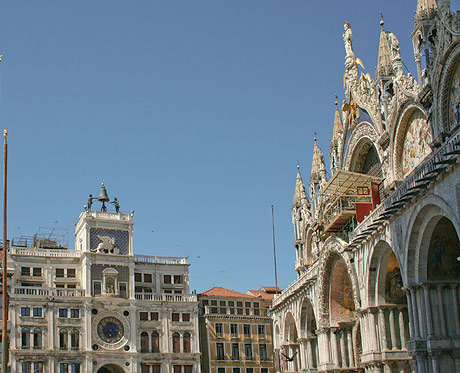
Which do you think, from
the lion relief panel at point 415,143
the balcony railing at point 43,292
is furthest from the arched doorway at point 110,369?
the lion relief panel at point 415,143

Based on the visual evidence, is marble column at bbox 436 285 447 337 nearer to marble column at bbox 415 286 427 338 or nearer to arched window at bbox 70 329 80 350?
marble column at bbox 415 286 427 338

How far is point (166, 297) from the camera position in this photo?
3177 inches

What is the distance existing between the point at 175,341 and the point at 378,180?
126 ft

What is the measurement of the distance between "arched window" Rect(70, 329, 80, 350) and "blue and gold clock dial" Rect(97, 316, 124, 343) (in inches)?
87.2

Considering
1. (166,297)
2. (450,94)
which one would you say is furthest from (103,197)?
(450,94)

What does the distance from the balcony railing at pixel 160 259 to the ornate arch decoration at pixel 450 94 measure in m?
50.9

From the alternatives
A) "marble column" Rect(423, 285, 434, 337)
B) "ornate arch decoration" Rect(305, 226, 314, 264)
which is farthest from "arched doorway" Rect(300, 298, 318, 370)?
"marble column" Rect(423, 285, 434, 337)

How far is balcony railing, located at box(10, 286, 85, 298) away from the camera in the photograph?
7294 cm

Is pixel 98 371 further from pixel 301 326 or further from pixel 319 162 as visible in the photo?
pixel 319 162

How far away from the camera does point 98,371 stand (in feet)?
248

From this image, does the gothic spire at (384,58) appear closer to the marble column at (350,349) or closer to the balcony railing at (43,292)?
the marble column at (350,349)

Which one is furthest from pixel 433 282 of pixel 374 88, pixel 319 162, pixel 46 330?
pixel 46 330

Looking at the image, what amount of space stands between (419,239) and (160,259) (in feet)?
172

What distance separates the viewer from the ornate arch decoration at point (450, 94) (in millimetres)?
35562
